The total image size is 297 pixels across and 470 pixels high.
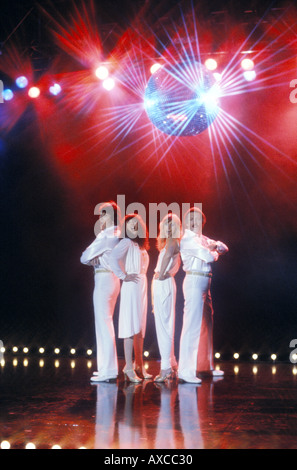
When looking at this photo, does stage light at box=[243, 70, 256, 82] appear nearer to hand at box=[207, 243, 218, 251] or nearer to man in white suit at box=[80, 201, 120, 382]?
hand at box=[207, 243, 218, 251]

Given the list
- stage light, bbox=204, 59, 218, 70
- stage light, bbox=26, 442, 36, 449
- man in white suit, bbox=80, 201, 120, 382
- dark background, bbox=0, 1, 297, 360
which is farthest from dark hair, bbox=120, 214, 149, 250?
stage light, bbox=26, 442, 36, 449

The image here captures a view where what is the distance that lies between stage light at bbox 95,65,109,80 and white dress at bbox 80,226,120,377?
292cm

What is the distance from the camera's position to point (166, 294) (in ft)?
17.6

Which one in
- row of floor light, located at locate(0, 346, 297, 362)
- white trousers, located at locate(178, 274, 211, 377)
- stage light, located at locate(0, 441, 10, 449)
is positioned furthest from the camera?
row of floor light, located at locate(0, 346, 297, 362)

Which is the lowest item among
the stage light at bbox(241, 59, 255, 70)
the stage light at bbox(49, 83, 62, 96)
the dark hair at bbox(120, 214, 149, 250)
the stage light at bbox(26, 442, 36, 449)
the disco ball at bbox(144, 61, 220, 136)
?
the stage light at bbox(26, 442, 36, 449)

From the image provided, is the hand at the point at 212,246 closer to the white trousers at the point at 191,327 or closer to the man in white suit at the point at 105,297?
the white trousers at the point at 191,327

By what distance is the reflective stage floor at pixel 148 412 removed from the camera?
3.02 m

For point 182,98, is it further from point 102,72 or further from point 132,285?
point 132,285

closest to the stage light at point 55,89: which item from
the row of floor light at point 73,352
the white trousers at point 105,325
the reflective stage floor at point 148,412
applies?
the white trousers at point 105,325

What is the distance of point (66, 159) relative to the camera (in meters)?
7.91

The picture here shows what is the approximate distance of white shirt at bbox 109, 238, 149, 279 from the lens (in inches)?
207

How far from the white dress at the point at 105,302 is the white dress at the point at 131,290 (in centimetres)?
11
